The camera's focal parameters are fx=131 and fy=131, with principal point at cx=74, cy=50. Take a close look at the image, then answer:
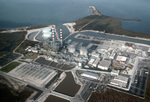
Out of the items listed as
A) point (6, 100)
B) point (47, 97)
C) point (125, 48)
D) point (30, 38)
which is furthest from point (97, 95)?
point (30, 38)

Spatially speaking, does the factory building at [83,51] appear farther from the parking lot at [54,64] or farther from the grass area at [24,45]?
the grass area at [24,45]

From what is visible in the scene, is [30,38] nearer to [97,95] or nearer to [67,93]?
[67,93]

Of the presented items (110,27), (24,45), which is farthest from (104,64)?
(110,27)

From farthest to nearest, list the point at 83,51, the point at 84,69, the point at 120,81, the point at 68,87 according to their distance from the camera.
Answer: the point at 83,51 < the point at 84,69 < the point at 120,81 < the point at 68,87

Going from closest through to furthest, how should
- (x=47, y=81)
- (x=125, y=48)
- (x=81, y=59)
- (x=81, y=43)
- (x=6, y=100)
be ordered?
(x=6, y=100)
(x=47, y=81)
(x=81, y=59)
(x=125, y=48)
(x=81, y=43)

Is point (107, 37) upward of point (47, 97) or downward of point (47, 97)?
upward

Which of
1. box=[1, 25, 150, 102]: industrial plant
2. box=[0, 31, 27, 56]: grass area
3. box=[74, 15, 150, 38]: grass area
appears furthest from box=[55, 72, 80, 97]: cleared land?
box=[74, 15, 150, 38]: grass area

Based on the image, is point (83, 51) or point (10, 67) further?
point (83, 51)

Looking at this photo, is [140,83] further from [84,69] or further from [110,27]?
[110,27]
